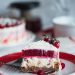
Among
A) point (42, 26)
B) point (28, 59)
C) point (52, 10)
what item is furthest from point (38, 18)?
point (28, 59)

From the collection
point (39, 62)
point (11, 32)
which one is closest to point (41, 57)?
point (39, 62)

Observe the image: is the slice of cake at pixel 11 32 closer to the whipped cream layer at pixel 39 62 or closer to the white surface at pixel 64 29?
the white surface at pixel 64 29

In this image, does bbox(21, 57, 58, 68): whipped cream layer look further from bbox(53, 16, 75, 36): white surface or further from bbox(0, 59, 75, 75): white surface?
bbox(53, 16, 75, 36): white surface

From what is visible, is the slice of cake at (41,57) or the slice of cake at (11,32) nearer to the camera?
the slice of cake at (41,57)

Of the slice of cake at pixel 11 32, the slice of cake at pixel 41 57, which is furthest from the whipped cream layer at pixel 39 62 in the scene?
the slice of cake at pixel 11 32

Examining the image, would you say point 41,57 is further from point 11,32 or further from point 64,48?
point 11,32

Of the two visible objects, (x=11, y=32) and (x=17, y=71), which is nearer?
(x=17, y=71)

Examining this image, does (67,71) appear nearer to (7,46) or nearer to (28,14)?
(7,46)

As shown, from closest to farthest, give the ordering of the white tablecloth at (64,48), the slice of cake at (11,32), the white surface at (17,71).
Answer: the white surface at (17,71)
the white tablecloth at (64,48)
the slice of cake at (11,32)
